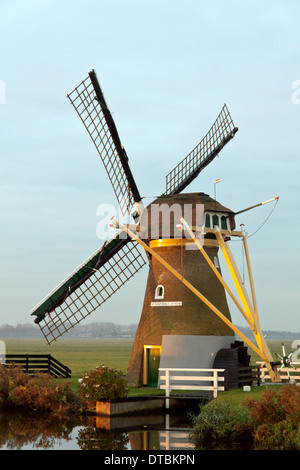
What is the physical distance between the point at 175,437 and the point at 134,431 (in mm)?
1525

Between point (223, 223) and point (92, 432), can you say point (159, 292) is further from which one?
point (92, 432)

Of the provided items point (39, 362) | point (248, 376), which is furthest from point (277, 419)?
point (39, 362)

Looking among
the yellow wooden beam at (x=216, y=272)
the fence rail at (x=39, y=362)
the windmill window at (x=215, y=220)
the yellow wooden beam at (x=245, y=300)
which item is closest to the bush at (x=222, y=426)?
the yellow wooden beam at (x=216, y=272)

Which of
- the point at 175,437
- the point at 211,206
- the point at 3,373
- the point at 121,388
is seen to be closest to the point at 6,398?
the point at 3,373

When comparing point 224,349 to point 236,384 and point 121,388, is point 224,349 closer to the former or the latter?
point 236,384

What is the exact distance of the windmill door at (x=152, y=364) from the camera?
26.1 meters

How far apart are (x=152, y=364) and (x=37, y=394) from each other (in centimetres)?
540

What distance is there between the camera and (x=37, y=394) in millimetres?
22672

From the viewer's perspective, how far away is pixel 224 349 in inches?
1000

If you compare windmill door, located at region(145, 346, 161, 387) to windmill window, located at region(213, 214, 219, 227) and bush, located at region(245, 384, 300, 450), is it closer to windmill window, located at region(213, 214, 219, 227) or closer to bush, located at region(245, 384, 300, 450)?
windmill window, located at region(213, 214, 219, 227)

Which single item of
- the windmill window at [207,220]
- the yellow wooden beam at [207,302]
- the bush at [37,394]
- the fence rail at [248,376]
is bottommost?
the bush at [37,394]

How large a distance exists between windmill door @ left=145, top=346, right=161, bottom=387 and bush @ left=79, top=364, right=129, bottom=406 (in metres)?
4.46

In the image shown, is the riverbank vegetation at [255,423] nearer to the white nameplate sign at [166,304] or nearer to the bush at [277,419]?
the bush at [277,419]

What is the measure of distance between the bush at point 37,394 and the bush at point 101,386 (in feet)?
3.32
